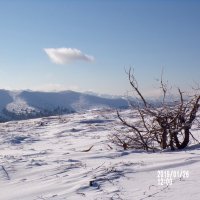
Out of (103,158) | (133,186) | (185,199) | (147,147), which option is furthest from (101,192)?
(147,147)

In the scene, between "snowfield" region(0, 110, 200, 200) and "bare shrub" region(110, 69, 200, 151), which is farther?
"bare shrub" region(110, 69, 200, 151)

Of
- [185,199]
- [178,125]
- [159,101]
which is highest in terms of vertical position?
[159,101]

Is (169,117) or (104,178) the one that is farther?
(169,117)

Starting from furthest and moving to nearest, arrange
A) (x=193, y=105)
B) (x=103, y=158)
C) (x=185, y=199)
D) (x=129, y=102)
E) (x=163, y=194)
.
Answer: (x=129, y=102) < (x=193, y=105) < (x=103, y=158) < (x=163, y=194) < (x=185, y=199)

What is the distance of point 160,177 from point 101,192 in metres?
0.75

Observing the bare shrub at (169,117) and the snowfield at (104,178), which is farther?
the bare shrub at (169,117)

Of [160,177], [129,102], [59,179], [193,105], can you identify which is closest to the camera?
[160,177]

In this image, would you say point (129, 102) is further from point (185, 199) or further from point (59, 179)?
point (185, 199)

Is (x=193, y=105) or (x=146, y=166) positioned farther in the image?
(x=193, y=105)

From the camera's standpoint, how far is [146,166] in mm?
4754

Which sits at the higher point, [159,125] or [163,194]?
[159,125]

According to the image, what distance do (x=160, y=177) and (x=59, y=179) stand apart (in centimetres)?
130

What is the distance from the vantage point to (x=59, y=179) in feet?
15.2

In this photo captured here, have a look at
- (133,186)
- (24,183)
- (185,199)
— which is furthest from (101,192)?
(24,183)
